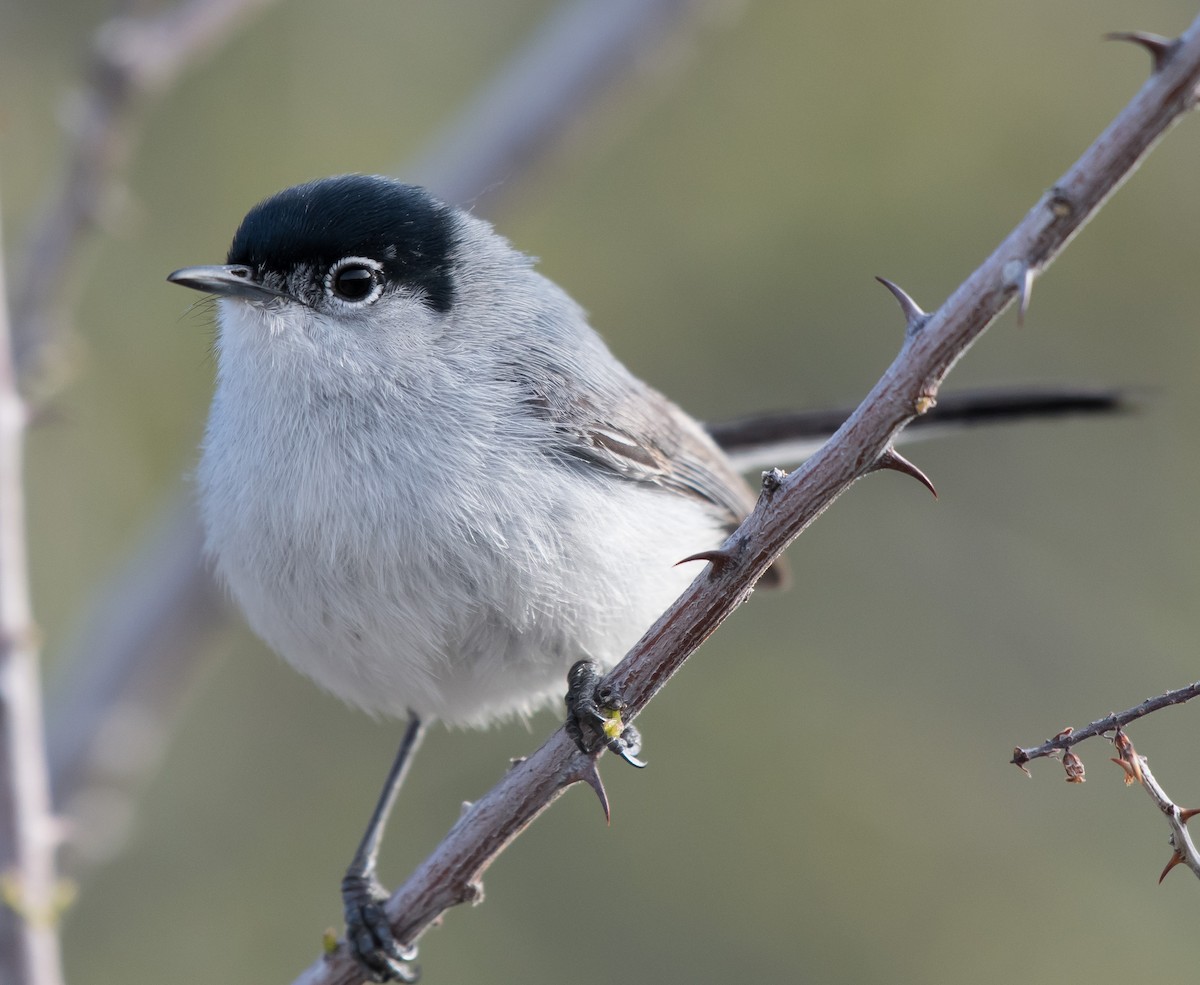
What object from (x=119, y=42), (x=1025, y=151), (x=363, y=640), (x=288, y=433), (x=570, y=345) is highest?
(x=1025, y=151)

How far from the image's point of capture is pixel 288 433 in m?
2.68

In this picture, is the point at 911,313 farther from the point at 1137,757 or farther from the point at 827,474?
the point at 1137,757

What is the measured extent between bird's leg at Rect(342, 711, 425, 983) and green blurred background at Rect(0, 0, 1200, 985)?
2215 mm

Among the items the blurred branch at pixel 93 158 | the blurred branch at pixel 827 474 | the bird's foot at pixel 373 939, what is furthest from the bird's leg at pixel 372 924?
the blurred branch at pixel 93 158

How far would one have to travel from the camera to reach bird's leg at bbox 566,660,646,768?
7.15 ft

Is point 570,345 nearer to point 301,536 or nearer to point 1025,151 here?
point 301,536

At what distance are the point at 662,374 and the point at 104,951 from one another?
131 inches

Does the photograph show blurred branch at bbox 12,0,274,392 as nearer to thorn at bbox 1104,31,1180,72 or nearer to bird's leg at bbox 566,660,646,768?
bird's leg at bbox 566,660,646,768

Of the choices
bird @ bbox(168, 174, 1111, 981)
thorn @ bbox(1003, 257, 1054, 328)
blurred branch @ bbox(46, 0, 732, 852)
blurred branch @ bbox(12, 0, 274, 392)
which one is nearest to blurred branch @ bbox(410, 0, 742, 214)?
blurred branch @ bbox(46, 0, 732, 852)

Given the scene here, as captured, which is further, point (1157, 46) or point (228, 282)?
point (228, 282)

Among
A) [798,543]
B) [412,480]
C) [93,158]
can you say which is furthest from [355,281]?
[798,543]

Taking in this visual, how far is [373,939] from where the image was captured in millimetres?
2779

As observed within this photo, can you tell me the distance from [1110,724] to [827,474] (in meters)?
0.47

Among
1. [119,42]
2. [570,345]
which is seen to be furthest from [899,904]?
[119,42]
